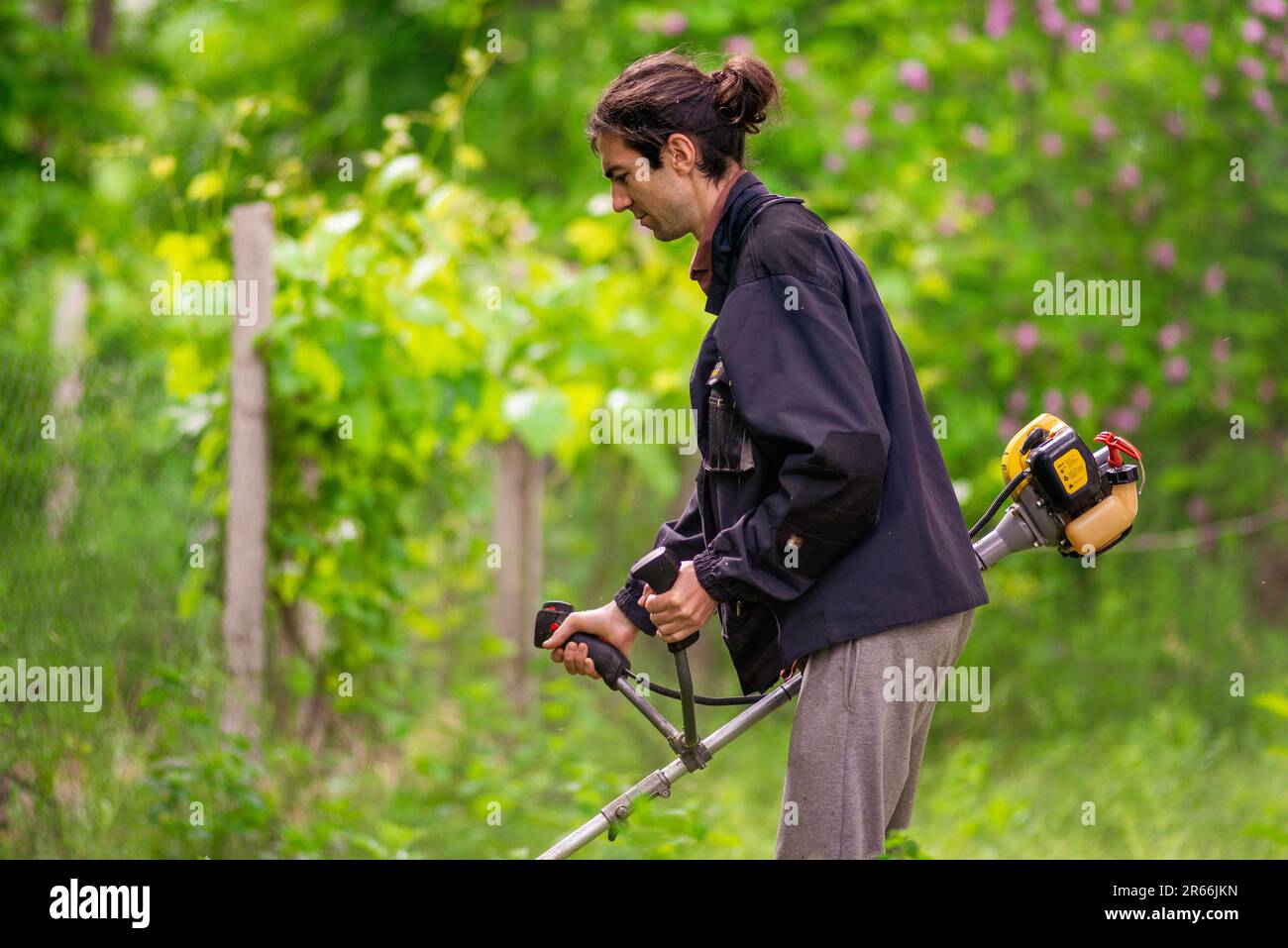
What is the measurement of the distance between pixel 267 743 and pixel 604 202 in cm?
212

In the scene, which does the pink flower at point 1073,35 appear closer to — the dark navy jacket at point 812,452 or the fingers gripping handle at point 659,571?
the dark navy jacket at point 812,452

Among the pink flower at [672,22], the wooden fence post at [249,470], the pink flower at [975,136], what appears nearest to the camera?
the wooden fence post at [249,470]

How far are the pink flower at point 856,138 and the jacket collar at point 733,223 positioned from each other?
165 inches

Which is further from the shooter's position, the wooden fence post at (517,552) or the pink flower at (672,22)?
the pink flower at (672,22)

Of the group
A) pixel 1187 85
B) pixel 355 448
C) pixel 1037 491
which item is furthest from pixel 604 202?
pixel 1187 85

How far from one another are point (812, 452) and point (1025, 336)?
4586 millimetres

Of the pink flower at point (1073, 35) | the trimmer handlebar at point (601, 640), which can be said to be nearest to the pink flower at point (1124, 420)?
the pink flower at point (1073, 35)

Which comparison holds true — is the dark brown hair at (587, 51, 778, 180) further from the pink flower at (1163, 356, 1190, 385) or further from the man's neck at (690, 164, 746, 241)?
the pink flower at (1163, 356, 1190, 385)

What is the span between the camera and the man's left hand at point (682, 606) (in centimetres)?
244

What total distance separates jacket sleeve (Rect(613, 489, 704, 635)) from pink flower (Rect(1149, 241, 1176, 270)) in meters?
4.83

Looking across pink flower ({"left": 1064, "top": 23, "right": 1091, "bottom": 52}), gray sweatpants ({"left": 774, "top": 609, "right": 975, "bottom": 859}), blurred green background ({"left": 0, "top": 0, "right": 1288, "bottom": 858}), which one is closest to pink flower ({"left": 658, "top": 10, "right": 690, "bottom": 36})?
blurred green background ({"left": 0, "top": 0, "right": 1288, "bottom": 858})

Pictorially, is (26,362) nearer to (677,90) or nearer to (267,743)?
(267,743)

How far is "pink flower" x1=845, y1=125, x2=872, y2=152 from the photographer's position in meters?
6.61

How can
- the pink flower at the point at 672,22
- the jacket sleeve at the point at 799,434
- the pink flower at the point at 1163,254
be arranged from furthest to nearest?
the pink flower at the point at 1163,254 → the pink flower at the point at 672,22 → the jacket sleeve at the point at 799,434
